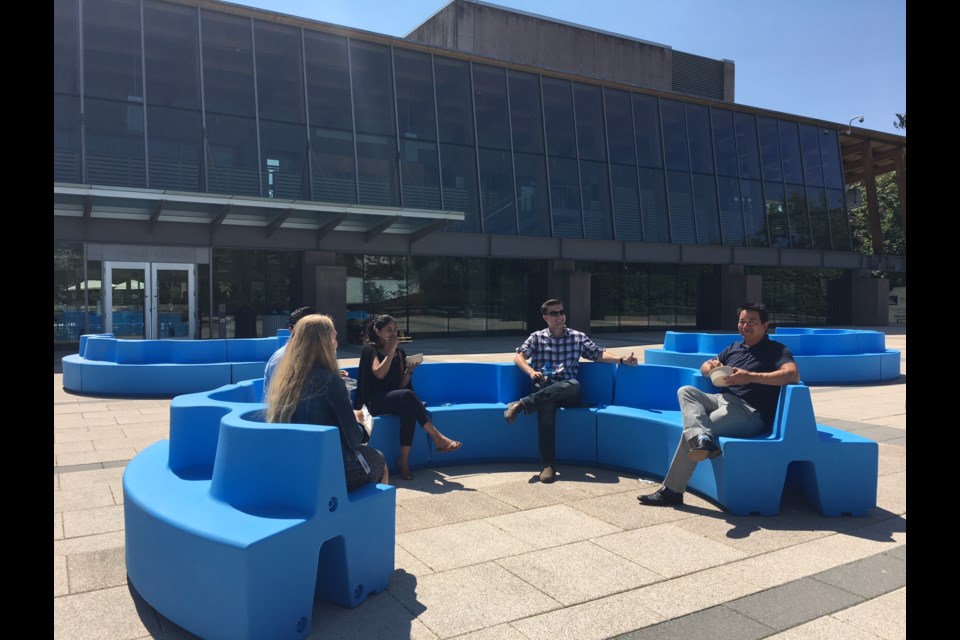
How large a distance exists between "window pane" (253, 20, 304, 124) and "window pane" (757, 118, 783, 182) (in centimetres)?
2118

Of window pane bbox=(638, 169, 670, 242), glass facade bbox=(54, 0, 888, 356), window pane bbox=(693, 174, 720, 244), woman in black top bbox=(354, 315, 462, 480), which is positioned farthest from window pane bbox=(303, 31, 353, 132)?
woman in black top bbox=(354, 315, 462, 480)

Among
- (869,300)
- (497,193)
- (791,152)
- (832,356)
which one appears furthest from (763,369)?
(869,300)

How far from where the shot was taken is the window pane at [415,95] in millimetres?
23703

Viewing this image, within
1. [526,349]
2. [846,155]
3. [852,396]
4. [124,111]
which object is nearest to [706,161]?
[846,155]

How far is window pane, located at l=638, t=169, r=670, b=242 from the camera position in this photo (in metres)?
28.1

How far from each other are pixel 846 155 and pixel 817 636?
41310 millimetres

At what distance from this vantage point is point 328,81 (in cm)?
2269

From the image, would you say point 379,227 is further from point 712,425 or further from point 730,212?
point 712,425

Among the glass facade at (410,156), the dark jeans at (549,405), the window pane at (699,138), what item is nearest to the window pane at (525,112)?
the glass facade at (410,156)

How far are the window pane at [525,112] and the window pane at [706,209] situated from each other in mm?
7952

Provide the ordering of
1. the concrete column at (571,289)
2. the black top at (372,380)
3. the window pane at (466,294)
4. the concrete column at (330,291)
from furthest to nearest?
the window pane at (466,294) < the concrete column at (571,289) < the concrete column at (330,291) < the black top at (372,380)

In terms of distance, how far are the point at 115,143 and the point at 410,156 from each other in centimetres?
892

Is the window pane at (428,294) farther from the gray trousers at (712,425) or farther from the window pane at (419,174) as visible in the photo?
the gray trousers at (712,425)

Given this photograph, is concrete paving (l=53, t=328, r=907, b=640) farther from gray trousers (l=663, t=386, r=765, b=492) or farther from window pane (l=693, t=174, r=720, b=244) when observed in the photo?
window pane (l=693, t=174, r=720, b=244)
